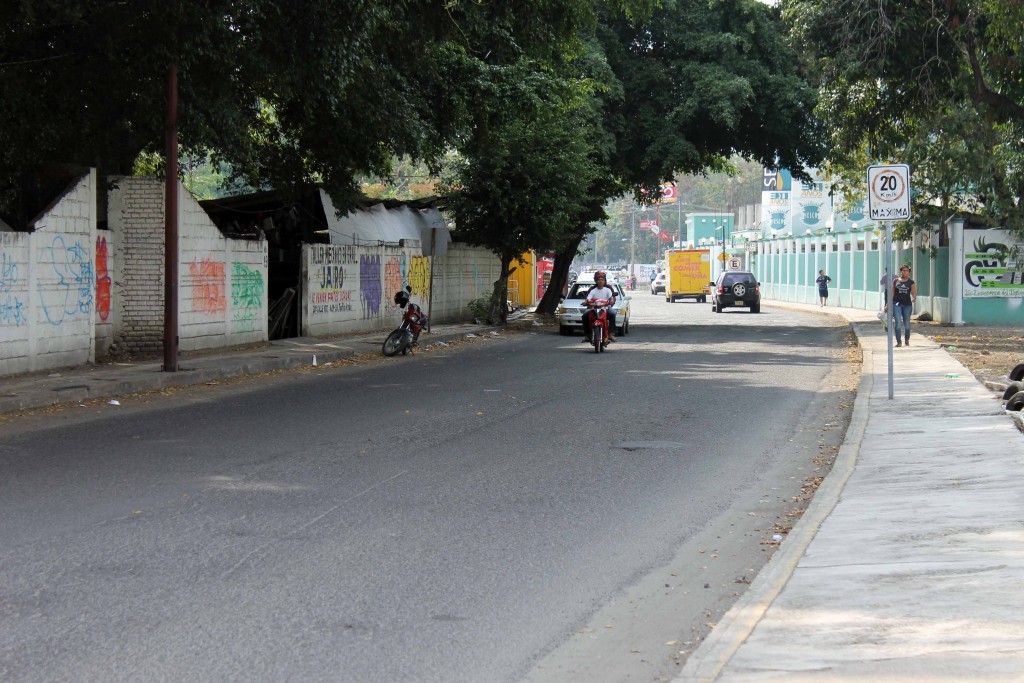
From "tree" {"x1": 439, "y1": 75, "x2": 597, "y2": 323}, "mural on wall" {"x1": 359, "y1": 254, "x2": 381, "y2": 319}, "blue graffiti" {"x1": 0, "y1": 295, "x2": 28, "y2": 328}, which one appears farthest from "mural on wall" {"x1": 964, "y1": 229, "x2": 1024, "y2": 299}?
"blue graffiti" {"x1": 0, "y1": 295, "x2": 28, "y2": 328}

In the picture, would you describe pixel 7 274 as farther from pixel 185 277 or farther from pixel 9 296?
pixel 185 277

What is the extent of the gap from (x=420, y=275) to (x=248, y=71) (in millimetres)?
16262

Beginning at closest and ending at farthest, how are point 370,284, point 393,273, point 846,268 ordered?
point 370,284, point 393,273, point 846,268

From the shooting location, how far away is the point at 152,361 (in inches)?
769

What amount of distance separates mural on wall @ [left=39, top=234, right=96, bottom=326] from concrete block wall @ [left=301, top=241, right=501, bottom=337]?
8027mm

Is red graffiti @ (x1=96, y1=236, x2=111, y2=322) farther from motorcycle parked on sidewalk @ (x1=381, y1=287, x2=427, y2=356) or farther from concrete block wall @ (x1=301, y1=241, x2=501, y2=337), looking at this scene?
concrete block wall @ (x1=301, y1=241, x2=501, y2=337)

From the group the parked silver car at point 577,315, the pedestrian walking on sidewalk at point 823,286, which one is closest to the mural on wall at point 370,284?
the parked silver car at point 577,315

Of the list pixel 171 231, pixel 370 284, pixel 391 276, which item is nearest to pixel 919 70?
pixel 370 284

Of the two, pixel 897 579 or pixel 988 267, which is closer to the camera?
pixel 897 579

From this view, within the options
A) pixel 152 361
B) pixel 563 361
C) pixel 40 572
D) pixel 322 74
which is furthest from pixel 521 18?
pixel 40 572

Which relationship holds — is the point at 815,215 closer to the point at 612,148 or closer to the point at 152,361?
the point at 612,148

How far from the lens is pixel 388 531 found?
298 inches

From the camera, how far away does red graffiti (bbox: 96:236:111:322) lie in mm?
19375

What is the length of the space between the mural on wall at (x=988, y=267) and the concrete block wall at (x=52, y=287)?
26157 millimetres
